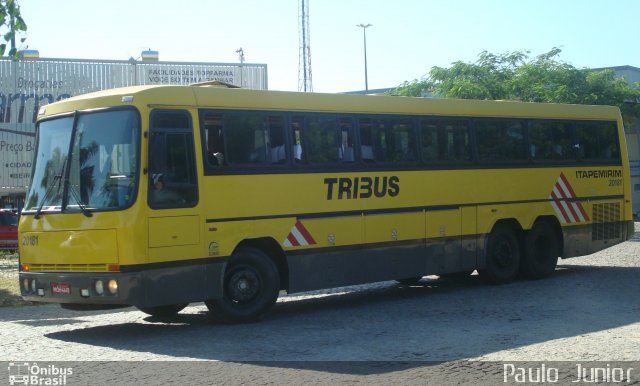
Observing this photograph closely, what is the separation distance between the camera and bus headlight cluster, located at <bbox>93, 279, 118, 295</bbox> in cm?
1132

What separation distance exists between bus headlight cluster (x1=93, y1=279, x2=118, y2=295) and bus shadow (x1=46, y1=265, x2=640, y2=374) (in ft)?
2.02

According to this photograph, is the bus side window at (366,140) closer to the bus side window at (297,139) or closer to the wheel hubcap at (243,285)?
the bus side window at (297,139)

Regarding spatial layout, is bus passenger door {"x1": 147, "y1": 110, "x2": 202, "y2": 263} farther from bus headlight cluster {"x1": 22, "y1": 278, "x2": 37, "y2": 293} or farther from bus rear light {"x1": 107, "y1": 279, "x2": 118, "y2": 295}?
bus headlight cluster {"x1": 22, "y1": 278, "x2": 37, "y2": 293}

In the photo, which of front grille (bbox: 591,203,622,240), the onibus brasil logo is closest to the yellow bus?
front grille (bbox: 591,203,622,240)

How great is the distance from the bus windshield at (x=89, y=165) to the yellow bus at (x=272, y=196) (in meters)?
0.02

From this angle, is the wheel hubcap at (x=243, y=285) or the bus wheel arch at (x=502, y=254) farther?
the bus wheel arch at (x=502, y=254)

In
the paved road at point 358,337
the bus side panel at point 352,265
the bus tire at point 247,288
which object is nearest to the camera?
the paved road at point 358,337

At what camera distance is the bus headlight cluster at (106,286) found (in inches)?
446

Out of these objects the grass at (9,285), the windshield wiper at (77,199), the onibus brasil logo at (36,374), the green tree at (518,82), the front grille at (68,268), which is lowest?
the grass at (9,285)

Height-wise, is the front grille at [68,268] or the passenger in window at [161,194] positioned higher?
the passenger in window at [161,194]

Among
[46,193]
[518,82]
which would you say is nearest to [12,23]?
[46,193]

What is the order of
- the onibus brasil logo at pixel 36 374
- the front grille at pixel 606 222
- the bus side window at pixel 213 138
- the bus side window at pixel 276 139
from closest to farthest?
the onibus brasil logo at pixel 36 374 → the bus side window at pixel 213 138 → the bus side window at pixel 276 139 → the front grille at pixel 606 222

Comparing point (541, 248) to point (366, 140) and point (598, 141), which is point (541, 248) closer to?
point (598, 141)

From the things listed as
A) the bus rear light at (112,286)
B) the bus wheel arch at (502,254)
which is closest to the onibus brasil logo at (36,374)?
the bus rear light at (112,286)
